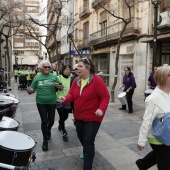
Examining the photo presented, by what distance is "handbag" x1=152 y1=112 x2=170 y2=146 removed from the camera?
2686mm

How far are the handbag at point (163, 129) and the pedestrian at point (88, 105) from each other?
3.05 feet

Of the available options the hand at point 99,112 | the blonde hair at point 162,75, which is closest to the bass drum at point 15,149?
the hand at point 99,112

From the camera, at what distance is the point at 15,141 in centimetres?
311

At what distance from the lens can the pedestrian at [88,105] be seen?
3.63 metres

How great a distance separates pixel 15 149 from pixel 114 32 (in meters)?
17.1

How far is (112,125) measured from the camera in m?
7.04

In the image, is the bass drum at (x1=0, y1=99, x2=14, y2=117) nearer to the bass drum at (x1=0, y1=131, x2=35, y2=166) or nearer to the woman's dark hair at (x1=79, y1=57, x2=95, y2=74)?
the bass drum at (x1=0, y1=131, x2=35, y2=166)

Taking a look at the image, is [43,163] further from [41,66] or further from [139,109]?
[139,109]

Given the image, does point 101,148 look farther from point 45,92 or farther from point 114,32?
point 114,32

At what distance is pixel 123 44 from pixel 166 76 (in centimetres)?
1537

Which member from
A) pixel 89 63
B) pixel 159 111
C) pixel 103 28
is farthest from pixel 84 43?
pixel 159 111

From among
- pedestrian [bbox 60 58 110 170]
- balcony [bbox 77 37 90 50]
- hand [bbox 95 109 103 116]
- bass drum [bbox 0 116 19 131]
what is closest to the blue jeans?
pedestrian [bbox 60 58 110 170]

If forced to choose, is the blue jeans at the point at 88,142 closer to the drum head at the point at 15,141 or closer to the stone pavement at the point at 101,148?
the stone pavement at the point at 101,148

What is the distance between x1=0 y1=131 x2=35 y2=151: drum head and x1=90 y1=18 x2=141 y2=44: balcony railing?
1344 centimetres
